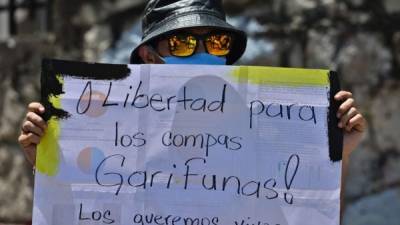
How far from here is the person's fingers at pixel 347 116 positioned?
2.04 m

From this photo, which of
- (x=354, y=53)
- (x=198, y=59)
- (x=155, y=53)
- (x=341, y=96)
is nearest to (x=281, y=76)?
(x=341, y=96)

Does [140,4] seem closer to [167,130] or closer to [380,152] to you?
[380,152]

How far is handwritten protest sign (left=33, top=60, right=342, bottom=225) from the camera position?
204cm

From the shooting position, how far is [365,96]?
153 inches

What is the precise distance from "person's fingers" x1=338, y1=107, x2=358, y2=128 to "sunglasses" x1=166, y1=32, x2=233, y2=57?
1.48 ft

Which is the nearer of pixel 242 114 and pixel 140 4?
pixel 242 114

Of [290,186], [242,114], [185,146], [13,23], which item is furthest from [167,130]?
[13,23]

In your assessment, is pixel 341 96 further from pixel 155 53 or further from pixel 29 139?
pixel 29 139

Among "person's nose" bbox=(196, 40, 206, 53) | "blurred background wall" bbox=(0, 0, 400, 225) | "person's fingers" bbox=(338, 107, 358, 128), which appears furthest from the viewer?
"blurred background wall" bbox=(0, 0, 400, 225)

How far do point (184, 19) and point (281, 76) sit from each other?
390mm

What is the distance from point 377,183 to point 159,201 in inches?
82.3

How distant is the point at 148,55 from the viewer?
2418mm

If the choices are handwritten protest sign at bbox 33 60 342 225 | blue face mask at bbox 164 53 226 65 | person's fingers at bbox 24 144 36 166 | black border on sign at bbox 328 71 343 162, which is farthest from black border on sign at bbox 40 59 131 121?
black border on sign at bbox 328 71 343 162

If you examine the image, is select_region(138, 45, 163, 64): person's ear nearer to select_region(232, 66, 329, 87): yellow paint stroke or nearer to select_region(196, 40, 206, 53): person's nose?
select_region(196, 40, 206, 53): person's nose
